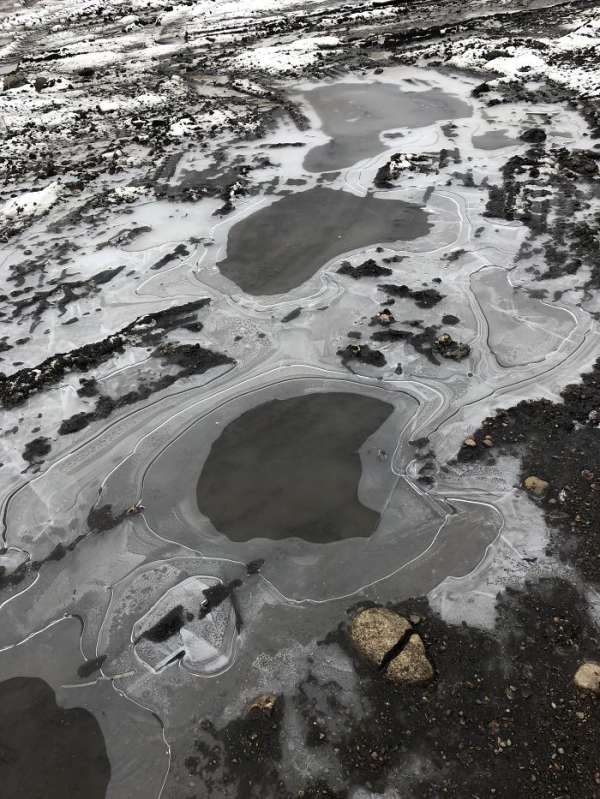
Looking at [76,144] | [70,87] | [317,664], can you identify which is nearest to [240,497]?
[317,664]

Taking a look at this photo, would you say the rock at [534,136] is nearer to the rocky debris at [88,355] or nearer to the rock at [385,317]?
the rock at [385,317]

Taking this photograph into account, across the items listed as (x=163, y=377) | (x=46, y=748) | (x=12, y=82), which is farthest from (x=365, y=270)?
(x=12, y=82)

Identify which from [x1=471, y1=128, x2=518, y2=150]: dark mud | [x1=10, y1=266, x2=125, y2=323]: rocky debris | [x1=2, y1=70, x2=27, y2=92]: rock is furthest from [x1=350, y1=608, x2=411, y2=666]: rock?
[x1=2, y1=70, x2=27, y2=92]: rock

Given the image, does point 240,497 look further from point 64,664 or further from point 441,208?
point 441,208

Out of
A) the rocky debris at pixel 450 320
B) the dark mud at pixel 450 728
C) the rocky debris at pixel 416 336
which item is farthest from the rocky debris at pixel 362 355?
the dark mud at pixel 450 728

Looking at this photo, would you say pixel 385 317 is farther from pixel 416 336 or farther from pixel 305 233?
pixel 305 233

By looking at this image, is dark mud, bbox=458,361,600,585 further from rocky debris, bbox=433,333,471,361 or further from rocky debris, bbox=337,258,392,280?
rocky debris, bbox=337,258,392,280
